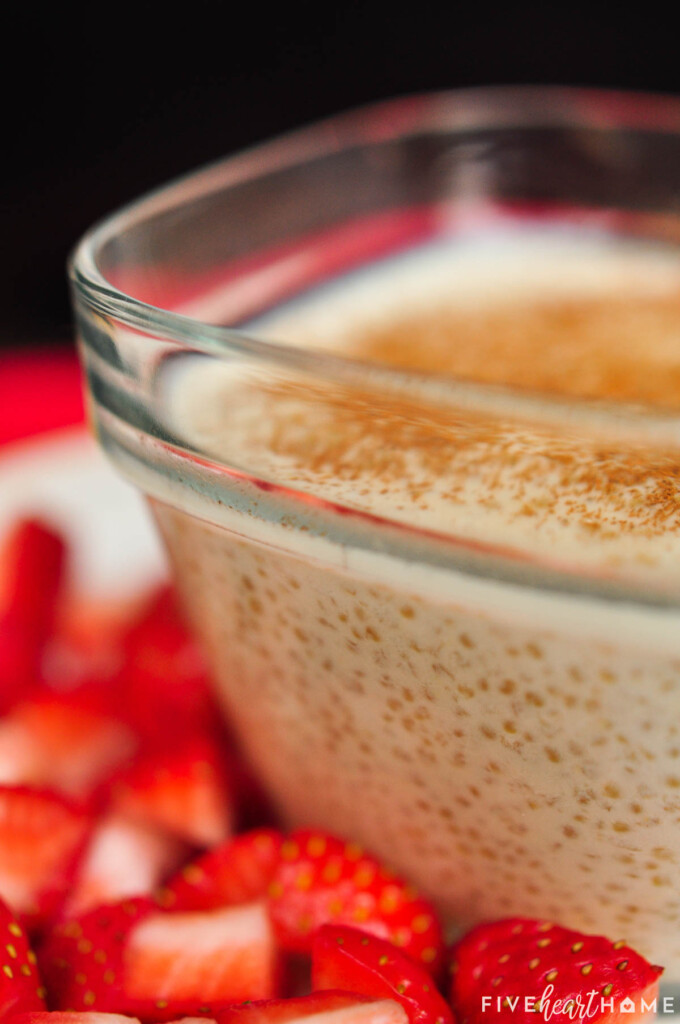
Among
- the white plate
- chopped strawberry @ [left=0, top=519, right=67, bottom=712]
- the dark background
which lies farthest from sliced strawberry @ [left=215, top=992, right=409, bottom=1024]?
the dark background

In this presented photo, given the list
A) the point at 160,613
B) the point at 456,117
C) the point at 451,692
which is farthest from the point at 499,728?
the point at 456,117

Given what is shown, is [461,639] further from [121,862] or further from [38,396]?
[38,396]

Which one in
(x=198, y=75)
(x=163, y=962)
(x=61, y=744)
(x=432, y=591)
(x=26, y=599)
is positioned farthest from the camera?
(x=198, y=75)

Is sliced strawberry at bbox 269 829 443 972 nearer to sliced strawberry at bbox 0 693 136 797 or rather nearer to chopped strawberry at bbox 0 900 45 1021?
chopped strawberry at bbox 0 900 45 1021

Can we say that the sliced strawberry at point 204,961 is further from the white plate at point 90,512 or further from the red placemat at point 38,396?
the red placemat at point 38,396

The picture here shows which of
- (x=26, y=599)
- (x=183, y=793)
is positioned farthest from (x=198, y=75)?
(x=183, y=793)

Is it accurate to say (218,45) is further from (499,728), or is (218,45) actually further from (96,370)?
(499,728)

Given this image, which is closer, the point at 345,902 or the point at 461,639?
the point at 461,639

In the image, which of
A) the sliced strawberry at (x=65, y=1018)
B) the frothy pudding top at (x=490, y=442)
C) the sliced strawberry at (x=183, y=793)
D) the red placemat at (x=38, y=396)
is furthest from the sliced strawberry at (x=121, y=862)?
the red placemat at (x=38, y=396)
